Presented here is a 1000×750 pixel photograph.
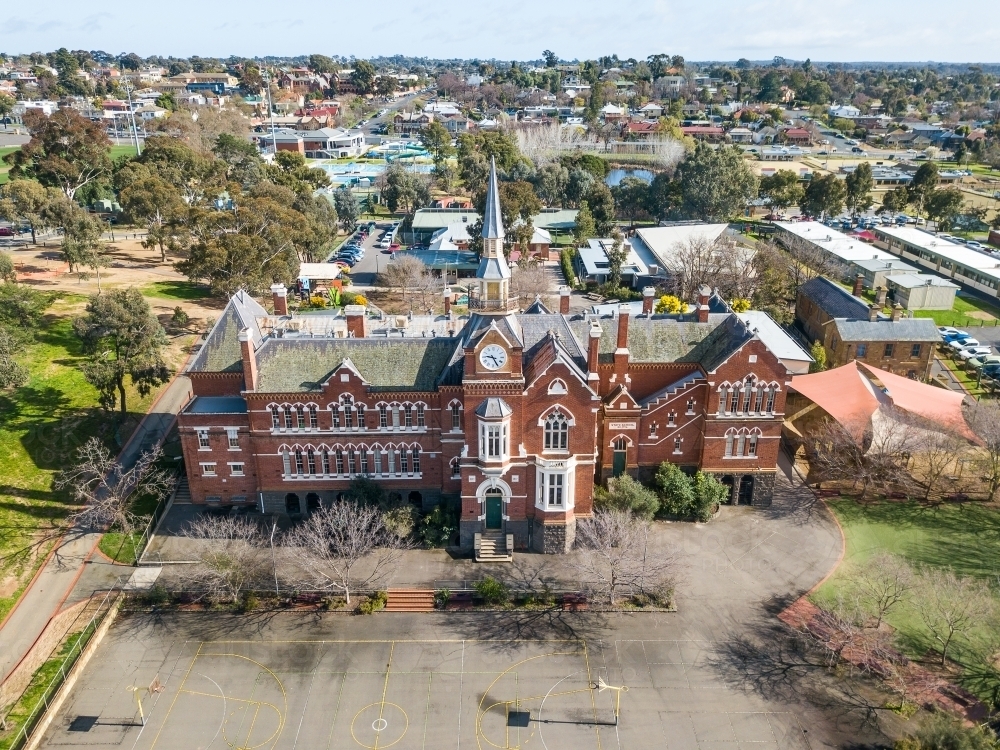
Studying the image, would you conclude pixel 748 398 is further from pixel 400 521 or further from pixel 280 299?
pixel 280 299

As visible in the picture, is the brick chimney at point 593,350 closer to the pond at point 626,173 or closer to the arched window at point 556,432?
the arched window at point 556,432

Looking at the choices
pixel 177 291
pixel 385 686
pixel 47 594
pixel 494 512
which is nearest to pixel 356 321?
pixel 494 512

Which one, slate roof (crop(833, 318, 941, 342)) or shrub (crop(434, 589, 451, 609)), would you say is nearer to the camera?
shrub (crop(434, 589, 451, 609))

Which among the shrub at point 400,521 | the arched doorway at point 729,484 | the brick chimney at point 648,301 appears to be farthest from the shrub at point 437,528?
the brick chimney at point 648,301

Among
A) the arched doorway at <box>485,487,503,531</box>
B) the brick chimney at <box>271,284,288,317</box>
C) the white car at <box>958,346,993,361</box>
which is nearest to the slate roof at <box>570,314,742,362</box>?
the arched doorway at <box>485,487,503,531</box>

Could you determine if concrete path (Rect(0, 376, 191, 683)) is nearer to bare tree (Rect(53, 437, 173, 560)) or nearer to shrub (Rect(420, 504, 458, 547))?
bare tree (Rect(53, 437, 173, 560))
